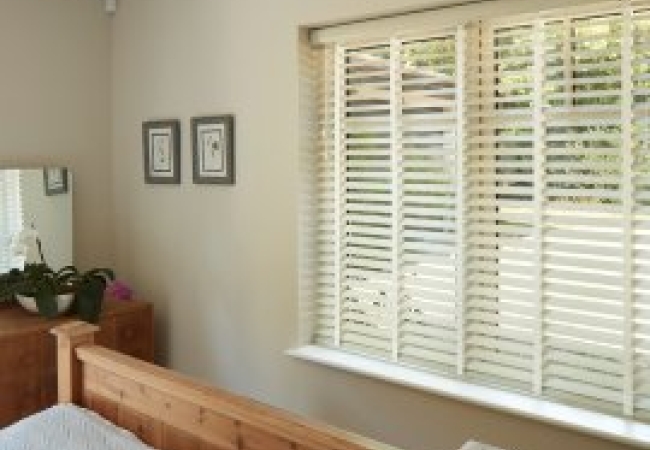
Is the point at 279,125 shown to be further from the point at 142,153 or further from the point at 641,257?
the point at 641,257

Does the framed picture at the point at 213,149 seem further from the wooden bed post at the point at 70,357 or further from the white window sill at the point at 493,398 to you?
the wooden bed post at the point at 70,357

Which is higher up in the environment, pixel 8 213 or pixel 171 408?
pixel 8 213

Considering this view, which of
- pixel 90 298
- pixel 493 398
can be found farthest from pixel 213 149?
pixel 493 398

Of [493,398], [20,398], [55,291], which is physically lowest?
[20,398]

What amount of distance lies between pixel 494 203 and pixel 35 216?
2048 millimetres

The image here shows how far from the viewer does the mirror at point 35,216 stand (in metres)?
3.05

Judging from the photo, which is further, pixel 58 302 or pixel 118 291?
pixel 118 291

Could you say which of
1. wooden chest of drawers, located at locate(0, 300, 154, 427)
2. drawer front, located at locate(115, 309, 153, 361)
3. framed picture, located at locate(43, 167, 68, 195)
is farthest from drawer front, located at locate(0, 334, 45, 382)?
framed picture, located at locate(43, 167, 68, 195)

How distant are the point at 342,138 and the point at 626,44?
1.07m

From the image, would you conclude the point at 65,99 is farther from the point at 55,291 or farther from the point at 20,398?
the point at 20,398

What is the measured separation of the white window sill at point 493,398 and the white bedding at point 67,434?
3.05 ft

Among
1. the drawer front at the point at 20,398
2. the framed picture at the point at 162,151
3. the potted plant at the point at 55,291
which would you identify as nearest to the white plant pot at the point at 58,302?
the potted plant at the point at 55,291

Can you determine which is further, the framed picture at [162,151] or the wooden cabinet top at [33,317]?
the framed picture at [162,151]

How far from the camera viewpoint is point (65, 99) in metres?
3.29
